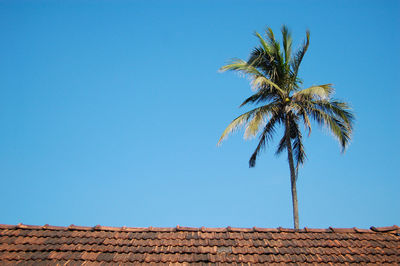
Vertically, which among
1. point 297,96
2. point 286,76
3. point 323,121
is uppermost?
point 286,76

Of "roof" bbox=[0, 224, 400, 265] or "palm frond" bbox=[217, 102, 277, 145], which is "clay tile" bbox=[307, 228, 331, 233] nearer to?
"roof" bbox=[0, 224, 400, 265]

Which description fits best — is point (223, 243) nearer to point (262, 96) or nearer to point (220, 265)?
point (220, 265)

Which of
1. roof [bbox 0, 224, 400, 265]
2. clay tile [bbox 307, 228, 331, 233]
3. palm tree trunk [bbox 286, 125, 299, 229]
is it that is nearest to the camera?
roof [bbox 0, 224, 400, 265]

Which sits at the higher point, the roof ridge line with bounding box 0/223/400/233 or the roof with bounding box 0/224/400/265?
the roof ridge line with bounding box 0/223/400/233

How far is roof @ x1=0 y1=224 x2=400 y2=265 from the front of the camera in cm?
692

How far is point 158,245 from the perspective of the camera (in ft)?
24.3

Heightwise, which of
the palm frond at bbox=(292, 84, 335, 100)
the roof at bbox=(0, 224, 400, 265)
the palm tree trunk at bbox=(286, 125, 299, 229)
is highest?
the palm frond at bbox=(292, 84, 335, 100)

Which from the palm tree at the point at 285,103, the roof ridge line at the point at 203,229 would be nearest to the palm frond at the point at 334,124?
the palm tree at the point at 285,103

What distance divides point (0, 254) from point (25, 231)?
871 mm

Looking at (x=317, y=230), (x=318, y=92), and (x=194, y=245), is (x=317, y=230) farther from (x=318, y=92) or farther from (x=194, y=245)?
(x=318, y=92)

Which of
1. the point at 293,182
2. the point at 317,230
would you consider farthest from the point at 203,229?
the point at 293,182

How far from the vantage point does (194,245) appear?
737 centimetres

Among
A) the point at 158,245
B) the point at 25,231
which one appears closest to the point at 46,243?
the point at 25,231

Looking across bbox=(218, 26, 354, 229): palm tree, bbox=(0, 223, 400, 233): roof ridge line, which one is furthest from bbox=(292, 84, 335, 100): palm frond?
bbox=(0, 223, 400, 233): roof ridge line
